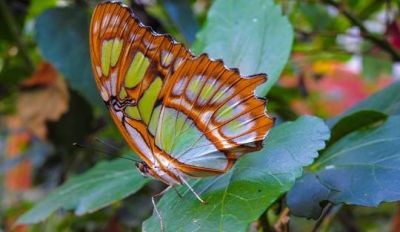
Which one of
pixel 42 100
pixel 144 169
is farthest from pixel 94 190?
pixel 42 100

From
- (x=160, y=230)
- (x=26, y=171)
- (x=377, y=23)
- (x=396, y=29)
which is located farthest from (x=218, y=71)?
(x=26, y=171)

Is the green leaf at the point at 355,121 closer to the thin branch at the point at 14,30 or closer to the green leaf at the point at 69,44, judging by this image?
the green leaf at the point at 69,44

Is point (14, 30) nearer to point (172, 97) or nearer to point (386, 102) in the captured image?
point (172, 97)

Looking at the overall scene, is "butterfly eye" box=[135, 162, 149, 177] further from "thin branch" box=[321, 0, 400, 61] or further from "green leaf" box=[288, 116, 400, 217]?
"thin branch" box=[321, 0, 400, 61]

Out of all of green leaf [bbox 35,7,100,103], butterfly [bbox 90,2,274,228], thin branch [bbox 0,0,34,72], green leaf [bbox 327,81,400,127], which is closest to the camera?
butterfly [bbox 90,2,274,228]

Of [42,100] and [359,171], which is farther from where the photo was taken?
[42,100]

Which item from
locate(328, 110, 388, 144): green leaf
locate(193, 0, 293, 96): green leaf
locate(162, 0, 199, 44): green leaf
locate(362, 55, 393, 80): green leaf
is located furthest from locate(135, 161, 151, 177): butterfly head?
locate(362, 55, 393, 80): green leaf

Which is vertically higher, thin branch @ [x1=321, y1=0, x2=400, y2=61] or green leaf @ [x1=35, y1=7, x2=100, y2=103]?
green leaf @ [x1=35, y1=7, x2=100, y2=103]

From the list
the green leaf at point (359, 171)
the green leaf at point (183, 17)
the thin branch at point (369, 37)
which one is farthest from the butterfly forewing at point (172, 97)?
the thin branch at point (369, 37)
